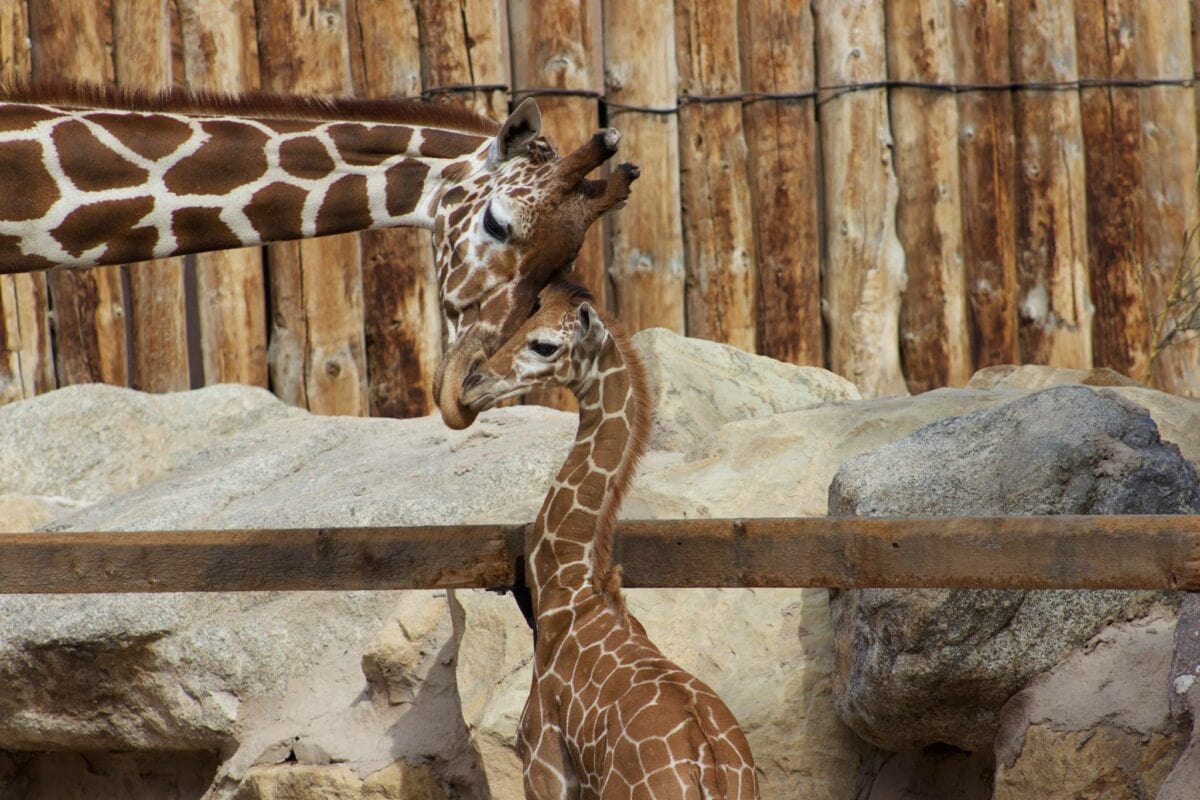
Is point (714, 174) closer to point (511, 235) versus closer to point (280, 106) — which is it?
point (280, 106)

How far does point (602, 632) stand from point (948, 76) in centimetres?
400

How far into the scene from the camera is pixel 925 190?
6.77m

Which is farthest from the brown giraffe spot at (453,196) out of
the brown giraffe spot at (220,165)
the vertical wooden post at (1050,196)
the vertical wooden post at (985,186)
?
the vertical wooden post at (1050,196)

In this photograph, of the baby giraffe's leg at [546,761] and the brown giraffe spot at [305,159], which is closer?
the baby giraffe's leg at [546,761]

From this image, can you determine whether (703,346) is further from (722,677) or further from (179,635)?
(179,635)

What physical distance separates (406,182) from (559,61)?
9.44 ft

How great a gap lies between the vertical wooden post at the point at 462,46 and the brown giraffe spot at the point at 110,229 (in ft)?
9.39

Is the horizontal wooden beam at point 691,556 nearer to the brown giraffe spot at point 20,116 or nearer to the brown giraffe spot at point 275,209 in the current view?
the brown giraffe spot at point 275,209

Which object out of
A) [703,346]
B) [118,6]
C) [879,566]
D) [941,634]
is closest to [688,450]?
[703,346]

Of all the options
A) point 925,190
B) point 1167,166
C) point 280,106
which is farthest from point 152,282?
point 1167,166

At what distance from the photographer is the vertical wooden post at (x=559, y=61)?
6.54 metres

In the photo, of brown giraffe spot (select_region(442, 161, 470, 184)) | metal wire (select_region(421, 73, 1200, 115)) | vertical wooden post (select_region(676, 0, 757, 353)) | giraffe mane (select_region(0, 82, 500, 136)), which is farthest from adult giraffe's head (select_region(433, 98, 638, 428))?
vertical wooden post (select_region(676, 0, 757, 353))

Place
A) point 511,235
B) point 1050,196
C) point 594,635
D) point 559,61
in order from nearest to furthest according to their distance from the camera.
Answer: point 511,235, point 594,635, point 559,61, point 1050,196

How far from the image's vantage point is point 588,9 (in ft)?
21.6
